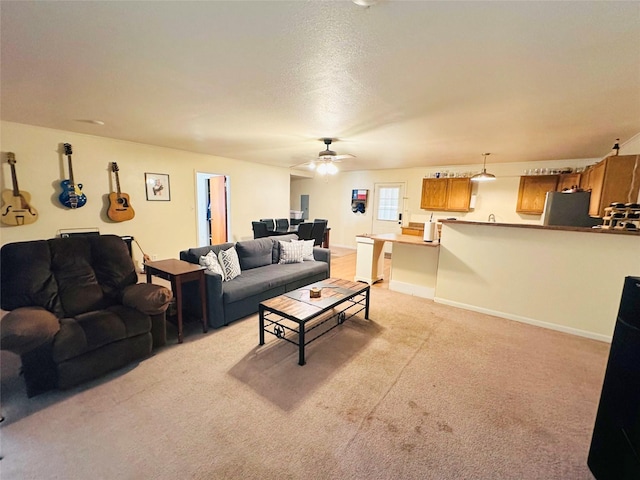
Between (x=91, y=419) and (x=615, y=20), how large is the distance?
12.4 ft

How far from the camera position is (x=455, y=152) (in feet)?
15.9

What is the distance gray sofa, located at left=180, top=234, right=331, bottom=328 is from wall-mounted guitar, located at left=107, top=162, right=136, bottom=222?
2.20 meters

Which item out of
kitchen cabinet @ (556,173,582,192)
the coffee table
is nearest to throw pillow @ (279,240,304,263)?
the coffee table

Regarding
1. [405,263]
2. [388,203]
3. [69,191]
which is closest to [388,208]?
[388,203]

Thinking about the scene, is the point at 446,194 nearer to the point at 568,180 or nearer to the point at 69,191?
the point at 568,180

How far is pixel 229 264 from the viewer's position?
3.27 m

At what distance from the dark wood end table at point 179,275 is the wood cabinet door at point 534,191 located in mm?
6286

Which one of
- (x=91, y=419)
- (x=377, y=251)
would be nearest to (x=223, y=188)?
(x=377, y=251)

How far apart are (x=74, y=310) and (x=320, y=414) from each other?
84.6 inches

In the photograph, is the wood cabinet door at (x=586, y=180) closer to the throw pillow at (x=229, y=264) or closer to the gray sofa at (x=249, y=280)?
the gray sofa at (x=249, y=280)

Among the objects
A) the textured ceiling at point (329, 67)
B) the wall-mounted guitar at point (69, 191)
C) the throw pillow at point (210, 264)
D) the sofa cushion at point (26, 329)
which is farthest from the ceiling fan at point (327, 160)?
the wall-mounted guitar at point (69, 191)

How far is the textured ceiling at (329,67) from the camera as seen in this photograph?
138cm

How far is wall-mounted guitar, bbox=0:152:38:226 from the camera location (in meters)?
3.56

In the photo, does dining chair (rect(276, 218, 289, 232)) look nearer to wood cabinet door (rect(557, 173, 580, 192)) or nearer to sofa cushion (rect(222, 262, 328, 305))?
sofa cushion (rect(222, 262, 328, 305))
